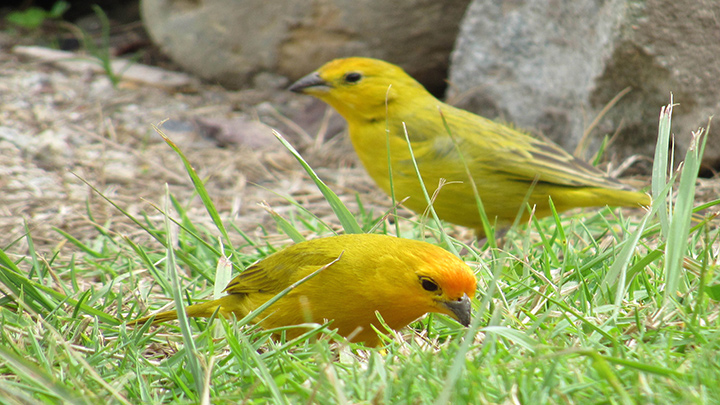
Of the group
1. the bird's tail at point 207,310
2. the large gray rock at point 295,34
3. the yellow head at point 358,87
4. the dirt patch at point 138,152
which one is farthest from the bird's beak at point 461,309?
the large gray rock at point 295,34

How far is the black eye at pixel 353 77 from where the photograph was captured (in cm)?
444

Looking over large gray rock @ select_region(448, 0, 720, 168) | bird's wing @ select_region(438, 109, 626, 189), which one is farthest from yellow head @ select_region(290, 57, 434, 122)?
large gray rock @ select_region(448, 0, 720, 168)

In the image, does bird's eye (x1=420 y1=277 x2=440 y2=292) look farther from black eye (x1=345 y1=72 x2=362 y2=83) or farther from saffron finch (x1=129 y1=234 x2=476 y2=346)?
black eye (x1=345 y1=72 x2=362 y2=83)

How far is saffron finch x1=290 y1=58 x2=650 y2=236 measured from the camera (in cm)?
383

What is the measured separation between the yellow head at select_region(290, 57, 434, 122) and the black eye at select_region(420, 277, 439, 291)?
2.20 m

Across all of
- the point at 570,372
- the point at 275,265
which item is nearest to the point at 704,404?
the point at 570,372

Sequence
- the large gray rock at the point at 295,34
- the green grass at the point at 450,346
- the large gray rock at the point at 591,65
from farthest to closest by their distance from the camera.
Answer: the large gray rock at the point at 295,34 → the large gray rock at the point at 591,65 → the green grass at the point at 450,346

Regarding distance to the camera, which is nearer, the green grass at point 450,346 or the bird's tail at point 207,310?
the green grass at point 450,346

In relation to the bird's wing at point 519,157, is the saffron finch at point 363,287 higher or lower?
higher

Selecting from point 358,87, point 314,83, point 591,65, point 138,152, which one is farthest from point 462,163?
point 138,152

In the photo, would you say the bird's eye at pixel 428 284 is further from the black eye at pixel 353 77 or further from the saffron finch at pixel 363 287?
the black eye at pixel 353 77

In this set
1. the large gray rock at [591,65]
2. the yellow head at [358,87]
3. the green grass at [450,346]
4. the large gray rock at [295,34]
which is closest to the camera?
the green grass at [450,346]

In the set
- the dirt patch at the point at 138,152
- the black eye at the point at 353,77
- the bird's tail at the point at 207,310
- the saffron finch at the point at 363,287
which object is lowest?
the dirt patch at the point at 138,152

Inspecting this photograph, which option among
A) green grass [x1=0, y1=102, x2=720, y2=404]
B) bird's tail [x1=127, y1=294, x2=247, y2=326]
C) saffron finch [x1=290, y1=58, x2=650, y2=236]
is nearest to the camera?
green grass [x1=0, y1=102, x2=720, y2=404]
